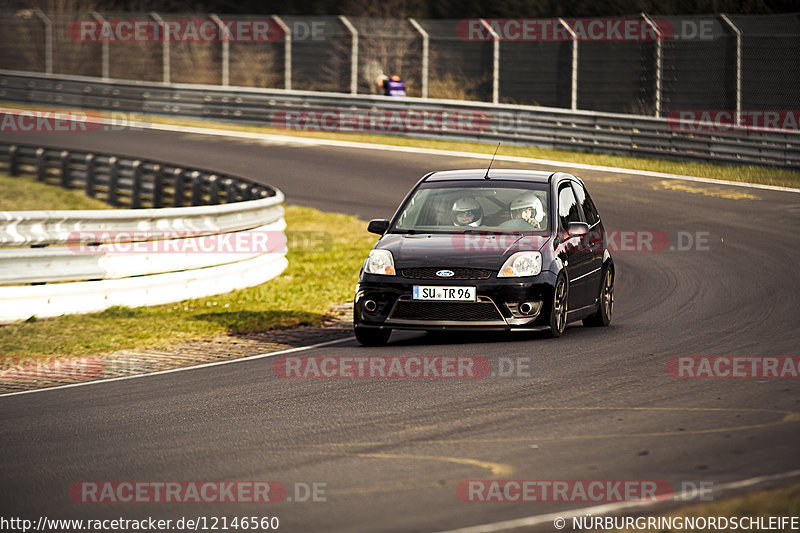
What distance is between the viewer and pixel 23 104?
3922 centimetres

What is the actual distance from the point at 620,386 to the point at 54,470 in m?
3.91

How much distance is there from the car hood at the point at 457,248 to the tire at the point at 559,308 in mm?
397

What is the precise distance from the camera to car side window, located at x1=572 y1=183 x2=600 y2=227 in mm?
11720

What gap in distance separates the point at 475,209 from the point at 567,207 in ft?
3.22

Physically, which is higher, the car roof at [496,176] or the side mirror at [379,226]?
the car roof at [496,176]

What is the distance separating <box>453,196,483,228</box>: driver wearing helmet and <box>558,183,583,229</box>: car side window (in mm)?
778

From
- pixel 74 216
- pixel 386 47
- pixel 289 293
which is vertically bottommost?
pixel 289 293

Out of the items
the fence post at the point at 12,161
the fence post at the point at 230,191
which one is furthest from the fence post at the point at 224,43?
the fence post at the point at 230,191

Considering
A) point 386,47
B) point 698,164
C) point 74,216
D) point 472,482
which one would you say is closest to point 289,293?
point 74,216

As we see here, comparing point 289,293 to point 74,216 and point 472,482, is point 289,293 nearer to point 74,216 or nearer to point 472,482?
point 74,216

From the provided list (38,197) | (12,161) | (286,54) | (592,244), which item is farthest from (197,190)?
(286,54)

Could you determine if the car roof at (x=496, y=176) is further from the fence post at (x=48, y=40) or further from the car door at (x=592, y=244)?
the fence post at (x=48, y=40)

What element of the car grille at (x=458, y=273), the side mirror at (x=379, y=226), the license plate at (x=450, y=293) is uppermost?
the side mirror at (x=379, y=226)

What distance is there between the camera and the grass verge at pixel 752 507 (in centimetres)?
497
